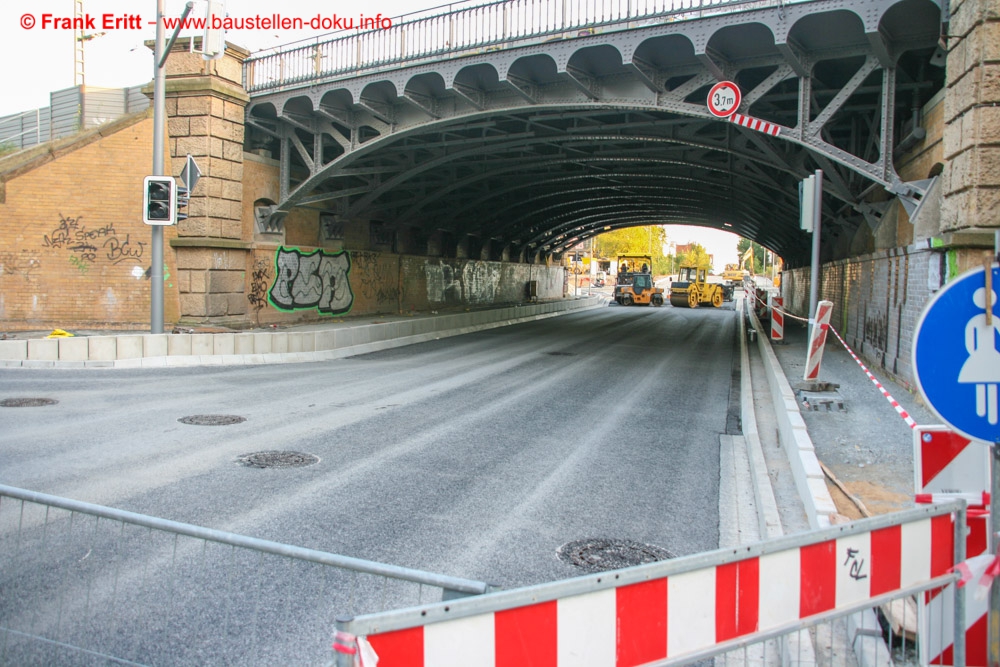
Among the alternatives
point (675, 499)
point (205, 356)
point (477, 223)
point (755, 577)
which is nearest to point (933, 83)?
point (675, 499)

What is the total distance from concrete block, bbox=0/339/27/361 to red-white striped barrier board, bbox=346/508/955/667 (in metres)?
15.0

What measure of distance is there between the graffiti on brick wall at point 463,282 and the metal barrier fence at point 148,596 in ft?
100

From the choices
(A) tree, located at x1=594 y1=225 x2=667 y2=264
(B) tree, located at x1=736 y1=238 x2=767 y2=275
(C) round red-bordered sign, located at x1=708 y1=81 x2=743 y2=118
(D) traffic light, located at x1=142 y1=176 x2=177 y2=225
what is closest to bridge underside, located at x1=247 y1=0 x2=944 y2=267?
(C) round red-bordered sign, located at x1=708 y1=81 x2=743 y2=118

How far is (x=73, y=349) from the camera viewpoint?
1467cm

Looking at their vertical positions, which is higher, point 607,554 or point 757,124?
point 757,124

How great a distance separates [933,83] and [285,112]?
1640cm

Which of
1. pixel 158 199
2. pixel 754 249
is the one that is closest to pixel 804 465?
pixel 158 199

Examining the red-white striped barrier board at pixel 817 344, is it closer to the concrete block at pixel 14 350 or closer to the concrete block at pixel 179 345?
the concrete block at pixel 179 345

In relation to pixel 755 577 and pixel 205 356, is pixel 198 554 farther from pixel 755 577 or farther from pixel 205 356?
pixel 205 356

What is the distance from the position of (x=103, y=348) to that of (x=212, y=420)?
6.46 m

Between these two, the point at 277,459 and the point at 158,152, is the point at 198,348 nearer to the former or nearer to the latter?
the point at 158,152

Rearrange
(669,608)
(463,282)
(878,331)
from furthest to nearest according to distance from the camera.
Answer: (463,282)
(878,331)
(669,608)

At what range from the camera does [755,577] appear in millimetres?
2951

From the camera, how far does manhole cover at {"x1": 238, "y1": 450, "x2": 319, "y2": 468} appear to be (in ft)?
25.3
